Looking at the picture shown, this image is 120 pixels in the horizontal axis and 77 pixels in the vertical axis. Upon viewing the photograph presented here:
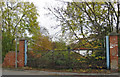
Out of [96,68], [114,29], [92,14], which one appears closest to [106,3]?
[92,14]

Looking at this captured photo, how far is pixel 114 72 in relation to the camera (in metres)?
8.41

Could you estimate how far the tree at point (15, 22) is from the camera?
12.6 meters

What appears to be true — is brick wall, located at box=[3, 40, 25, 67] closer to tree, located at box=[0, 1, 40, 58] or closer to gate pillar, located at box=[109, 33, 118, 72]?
tree, located at box=[0, 1, 40, 58]

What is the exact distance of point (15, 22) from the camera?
44.4 ft

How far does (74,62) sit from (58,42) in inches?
95.0

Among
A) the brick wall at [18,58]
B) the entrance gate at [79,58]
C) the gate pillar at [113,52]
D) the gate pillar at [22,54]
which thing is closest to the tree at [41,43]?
the gate pillar at [22,54]

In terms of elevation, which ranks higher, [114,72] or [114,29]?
[114,29]

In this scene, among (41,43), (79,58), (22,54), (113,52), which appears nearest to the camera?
(113,52)

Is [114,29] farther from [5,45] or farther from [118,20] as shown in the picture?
[5,45]

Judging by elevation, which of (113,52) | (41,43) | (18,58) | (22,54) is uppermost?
(41,43)

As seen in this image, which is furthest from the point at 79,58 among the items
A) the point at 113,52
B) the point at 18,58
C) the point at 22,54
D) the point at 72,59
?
the point at 18,58

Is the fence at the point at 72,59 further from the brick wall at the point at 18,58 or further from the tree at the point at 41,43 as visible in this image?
the brick wall at the point at 18,58

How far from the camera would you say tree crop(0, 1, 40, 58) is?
1259cm

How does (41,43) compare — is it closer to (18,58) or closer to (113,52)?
(18,58)
